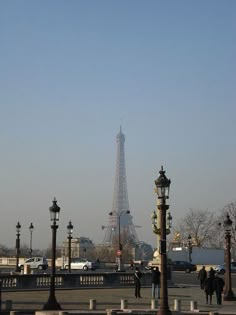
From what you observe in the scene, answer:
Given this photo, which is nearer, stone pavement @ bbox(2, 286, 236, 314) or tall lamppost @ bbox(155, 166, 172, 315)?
tall lamppost @ bbox(155, 166, 172, 315)

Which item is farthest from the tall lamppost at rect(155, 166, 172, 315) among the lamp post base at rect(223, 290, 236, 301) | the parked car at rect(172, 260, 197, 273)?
the parked car at rect(172, 260, 197, 273)

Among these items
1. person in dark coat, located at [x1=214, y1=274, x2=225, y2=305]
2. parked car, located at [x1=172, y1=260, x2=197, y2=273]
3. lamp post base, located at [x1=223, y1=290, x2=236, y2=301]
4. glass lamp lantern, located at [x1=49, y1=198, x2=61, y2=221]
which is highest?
glass lamp lantern, located at [x1=49, y1=198, x2=61, y2=221]

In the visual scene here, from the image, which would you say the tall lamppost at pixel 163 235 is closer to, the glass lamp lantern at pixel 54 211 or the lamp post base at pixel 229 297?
the glass lamp lantern at pixel 54 211

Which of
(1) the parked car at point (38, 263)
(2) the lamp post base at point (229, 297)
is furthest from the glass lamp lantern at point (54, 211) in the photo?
(1) the parked car at point (38, 263)

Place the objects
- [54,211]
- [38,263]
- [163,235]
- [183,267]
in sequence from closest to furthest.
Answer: [163,235] < [54,211] < [38,263] < [183,267]

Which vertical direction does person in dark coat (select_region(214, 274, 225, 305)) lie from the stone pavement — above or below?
above

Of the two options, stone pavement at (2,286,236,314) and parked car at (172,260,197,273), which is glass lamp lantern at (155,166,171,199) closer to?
stone pavement at (2,286,236,314)

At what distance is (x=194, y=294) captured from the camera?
1554 inches

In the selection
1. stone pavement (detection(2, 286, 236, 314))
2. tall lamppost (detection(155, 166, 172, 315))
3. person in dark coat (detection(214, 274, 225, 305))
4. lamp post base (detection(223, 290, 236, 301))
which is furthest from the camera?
lamp post base (detection(223, 290, 236, 301))

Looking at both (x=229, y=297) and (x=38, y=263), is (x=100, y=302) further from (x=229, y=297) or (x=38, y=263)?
(x=38, y=263)

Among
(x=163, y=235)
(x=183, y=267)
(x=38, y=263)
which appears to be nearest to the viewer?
(x=163, y=235)

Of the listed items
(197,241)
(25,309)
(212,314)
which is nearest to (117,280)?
(25,309)

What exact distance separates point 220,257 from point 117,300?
9101 cm

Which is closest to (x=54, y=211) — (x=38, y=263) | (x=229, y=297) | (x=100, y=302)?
(x=100, y=302)
